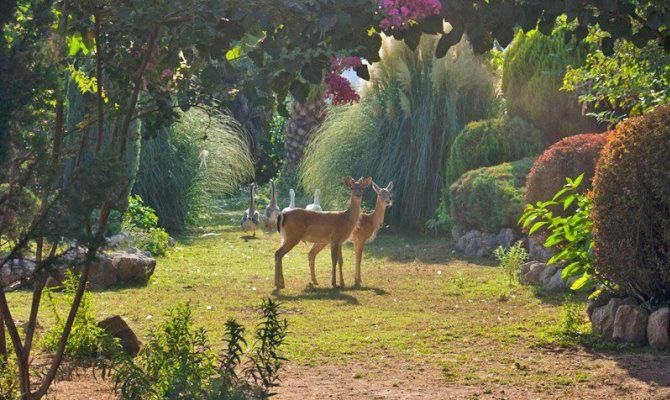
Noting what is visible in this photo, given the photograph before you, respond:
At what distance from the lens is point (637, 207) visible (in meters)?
8.02

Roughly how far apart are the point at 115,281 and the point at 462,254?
571cm

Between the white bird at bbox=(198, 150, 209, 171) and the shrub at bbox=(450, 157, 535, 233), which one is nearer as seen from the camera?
the shrub at bbox=(450, 157, 535, 233)

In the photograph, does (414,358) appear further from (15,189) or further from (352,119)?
(352,119)

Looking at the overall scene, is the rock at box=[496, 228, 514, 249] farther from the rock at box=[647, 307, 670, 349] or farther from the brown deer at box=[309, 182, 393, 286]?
the rock at box=[647, 307, 670, 349]

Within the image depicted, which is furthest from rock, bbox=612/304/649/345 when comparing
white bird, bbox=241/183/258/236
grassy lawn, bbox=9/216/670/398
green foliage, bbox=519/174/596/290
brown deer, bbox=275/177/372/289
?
white bird, bbox=241/183/258/236

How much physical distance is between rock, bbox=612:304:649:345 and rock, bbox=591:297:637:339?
13 cm

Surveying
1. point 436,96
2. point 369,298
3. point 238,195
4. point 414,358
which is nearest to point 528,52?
point 436,96

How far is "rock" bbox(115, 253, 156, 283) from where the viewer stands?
12.1 metres

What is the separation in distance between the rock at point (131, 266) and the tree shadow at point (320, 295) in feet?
5.07

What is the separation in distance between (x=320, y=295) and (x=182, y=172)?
8.29m

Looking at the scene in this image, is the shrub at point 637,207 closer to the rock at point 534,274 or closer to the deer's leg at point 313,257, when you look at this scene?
the rock at point 534,274

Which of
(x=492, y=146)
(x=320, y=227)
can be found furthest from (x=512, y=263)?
(x=492, y=146)

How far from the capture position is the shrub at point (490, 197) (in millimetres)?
15183

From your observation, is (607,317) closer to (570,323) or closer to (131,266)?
(570,323)
